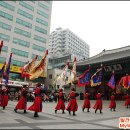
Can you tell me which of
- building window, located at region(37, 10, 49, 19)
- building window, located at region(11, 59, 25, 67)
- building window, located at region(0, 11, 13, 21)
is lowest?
building window, located at region(11, 59, 25, 67)

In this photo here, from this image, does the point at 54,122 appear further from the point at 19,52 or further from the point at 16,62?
the point at 19,52

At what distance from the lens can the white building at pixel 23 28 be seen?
1999 inches

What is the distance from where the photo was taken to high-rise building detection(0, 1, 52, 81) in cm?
5078

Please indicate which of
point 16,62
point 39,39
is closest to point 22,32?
point 39,39

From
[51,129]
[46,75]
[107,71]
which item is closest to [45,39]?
[46,75]

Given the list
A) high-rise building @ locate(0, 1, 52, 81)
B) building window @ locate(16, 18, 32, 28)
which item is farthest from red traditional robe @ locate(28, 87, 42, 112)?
building window @ locate(16, 18, 32, 28)

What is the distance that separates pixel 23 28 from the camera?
55062 mm

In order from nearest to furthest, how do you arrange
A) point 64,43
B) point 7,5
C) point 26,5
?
point 7,5
point 26,5
point 64,43

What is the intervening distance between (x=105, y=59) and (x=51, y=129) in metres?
28.7

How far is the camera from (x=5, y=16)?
5122cm

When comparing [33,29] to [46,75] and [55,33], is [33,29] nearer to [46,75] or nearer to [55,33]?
[46,75]

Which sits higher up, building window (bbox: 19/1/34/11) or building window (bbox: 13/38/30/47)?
building window (bbox: 19/1/34/11)

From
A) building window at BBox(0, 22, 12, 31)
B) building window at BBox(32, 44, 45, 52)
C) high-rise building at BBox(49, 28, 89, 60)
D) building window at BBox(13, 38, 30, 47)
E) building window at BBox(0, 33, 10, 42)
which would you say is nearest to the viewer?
building window at BBox(0, 33, 10, 42)

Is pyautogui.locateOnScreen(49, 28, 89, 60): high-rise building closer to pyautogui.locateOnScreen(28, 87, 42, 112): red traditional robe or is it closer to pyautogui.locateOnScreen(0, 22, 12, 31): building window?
pyautogui.locateOnScreen(0, 22, 12, 31): building window
